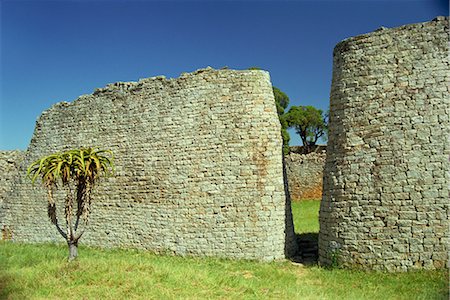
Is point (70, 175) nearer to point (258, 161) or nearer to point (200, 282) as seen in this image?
point (200, 282)

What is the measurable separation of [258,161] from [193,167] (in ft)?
7.92

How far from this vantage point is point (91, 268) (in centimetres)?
1048

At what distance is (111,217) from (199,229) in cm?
421

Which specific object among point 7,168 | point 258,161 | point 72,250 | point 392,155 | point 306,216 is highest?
point 392,155

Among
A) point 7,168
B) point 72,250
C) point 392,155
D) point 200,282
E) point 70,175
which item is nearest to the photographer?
point 200,282

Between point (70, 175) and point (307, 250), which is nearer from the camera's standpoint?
point (70, 175)

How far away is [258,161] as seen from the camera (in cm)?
1300

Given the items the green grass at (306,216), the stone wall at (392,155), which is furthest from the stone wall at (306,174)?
the stone wall at (392,155)

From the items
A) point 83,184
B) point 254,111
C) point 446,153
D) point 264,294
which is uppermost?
point 254,111

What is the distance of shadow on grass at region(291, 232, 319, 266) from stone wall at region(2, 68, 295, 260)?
1.81 ft

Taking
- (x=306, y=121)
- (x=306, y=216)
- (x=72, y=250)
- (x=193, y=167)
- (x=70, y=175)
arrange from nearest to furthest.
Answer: (x=70, y=175)
(x=72, y=250)
(x=193, y=167)
(x=306, y=216)
(x=306, y=121)

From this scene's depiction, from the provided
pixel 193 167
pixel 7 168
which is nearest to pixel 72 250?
pixel 193 167

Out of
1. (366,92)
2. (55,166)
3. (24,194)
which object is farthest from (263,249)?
(24,194)

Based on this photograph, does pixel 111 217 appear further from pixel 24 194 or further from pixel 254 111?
pixel 254 111
